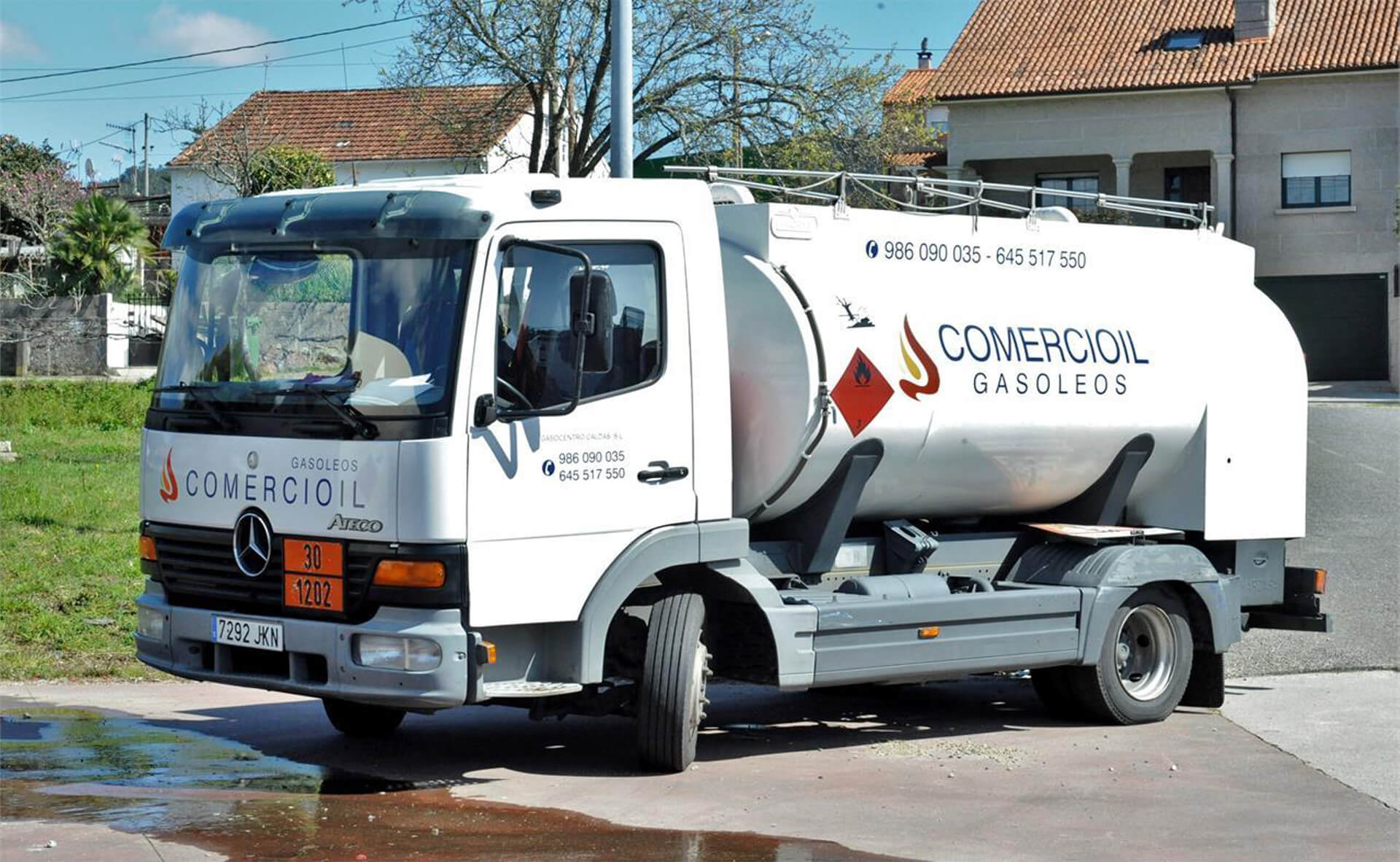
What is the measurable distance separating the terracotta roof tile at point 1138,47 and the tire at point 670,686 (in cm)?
3287

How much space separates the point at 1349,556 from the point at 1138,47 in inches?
1153

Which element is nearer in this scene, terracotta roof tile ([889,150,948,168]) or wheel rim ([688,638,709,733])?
wheel rim ([688,638,709,733])

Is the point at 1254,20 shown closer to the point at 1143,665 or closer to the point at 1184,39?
the point at 1184,39

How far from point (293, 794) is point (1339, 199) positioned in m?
37.8

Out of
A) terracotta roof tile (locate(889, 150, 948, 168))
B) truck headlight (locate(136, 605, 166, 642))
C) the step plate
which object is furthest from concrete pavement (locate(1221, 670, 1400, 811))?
terracotta roof tile (locate(889, 150, 948, 168))

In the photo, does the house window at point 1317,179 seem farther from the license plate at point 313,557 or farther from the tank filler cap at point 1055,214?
the license plate at point 313,557

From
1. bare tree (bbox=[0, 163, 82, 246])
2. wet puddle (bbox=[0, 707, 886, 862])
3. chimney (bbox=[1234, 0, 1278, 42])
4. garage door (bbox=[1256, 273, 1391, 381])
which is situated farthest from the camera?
chimney (bbox=[1234, 0, 1278, 42])

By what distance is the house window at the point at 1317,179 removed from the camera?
41.0 metres

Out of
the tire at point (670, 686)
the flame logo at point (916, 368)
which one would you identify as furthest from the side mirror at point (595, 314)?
the flame logo at point (916, 368)

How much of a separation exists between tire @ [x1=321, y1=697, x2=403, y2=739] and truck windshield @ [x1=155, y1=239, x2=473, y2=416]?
6.66 feet

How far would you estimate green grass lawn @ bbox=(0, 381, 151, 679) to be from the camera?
11.7 m

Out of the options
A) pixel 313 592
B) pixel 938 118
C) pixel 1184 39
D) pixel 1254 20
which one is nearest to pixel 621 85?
pixel 313 592

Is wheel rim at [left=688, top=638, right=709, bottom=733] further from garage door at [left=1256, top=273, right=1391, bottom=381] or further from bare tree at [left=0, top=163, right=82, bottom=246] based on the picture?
garage door at [left=1256, top=273, right=1391, bottom=381]

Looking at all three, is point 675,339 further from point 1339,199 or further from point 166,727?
point 1339,199
